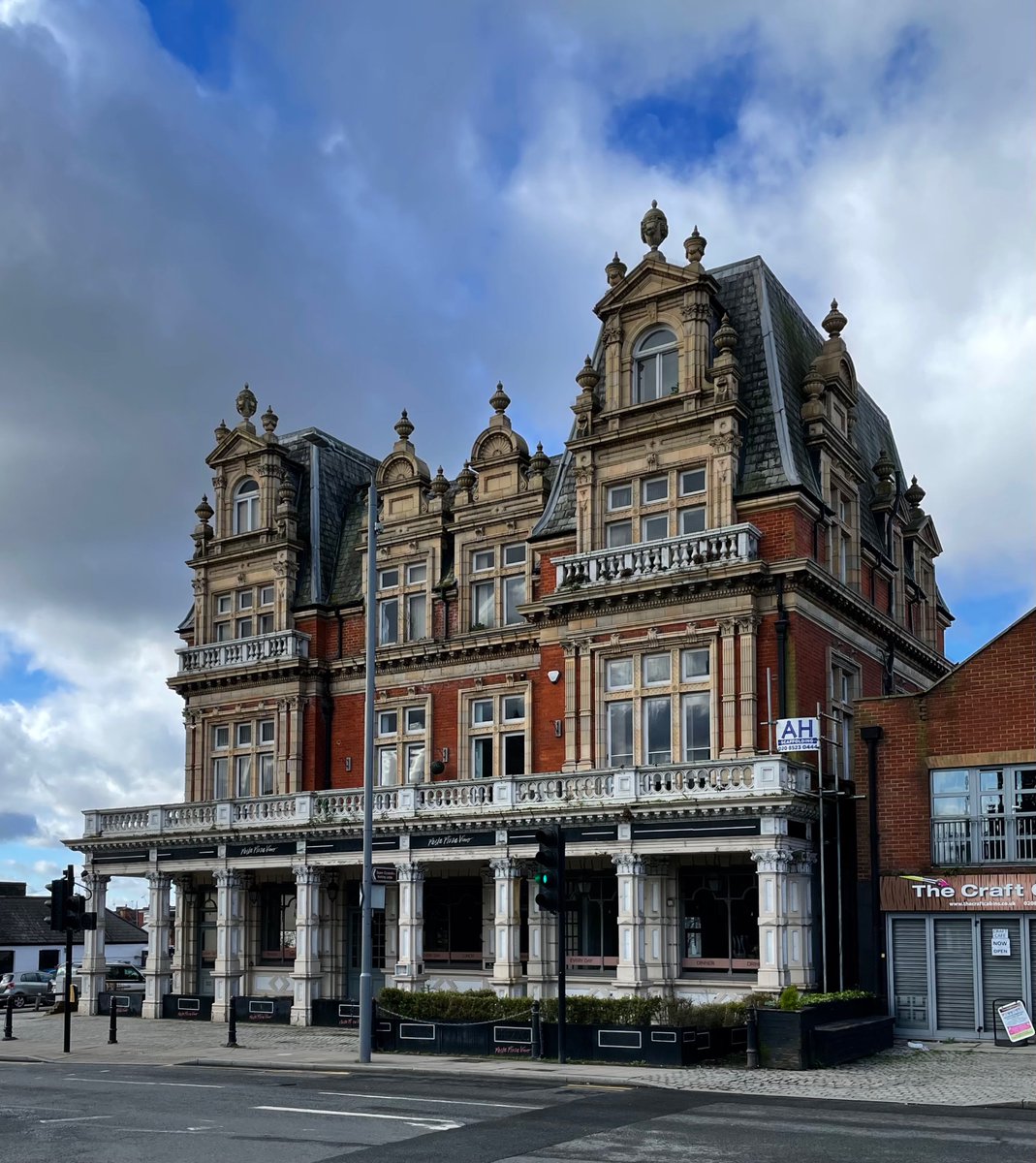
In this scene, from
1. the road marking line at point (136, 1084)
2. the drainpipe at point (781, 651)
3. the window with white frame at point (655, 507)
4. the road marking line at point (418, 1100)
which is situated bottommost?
the road marking line at point (136, 1084)

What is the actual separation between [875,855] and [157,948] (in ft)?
70.5

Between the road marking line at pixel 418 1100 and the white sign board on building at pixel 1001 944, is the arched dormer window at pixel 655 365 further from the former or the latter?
the road marking line at pixel 418 1100

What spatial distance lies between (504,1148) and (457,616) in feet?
82.1

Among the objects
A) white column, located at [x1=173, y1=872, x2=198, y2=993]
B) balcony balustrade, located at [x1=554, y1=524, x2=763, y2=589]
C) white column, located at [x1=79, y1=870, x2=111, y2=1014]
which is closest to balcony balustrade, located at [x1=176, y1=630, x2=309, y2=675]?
white column, located at [x1=173, y1=872, x2=198, y2=993]

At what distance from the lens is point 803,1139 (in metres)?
16.0

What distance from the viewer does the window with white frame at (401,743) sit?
40.4 m

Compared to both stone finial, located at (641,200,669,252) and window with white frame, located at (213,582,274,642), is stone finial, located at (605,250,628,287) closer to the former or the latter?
stone finial, located at (641,200,669,252)

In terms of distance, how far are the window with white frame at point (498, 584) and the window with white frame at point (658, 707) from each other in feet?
16.1

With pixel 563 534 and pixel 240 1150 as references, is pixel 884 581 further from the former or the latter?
pixel 240 1150

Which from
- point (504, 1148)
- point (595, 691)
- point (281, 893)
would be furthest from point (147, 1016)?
point (504, 1148)

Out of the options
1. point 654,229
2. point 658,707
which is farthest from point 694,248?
point 658,707

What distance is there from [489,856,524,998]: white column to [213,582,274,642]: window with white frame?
13.6m

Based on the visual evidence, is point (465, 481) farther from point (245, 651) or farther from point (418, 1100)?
point (418, 1100)

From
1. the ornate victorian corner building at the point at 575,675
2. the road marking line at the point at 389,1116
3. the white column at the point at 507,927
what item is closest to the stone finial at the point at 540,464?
the ornate victorian corner building at the point at 575,675
